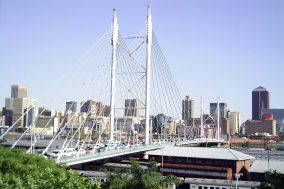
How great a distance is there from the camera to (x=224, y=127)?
550 feet

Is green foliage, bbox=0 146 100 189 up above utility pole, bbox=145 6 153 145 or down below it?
below

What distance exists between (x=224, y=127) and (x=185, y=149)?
123858 mm

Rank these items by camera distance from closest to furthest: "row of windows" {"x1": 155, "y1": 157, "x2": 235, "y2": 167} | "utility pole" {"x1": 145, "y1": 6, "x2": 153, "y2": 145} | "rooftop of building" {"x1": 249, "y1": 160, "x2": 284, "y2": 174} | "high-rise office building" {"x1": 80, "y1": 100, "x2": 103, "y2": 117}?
1. "rooftop of building" {"x1": 249, "y1": 160, "x2": 284, "y2": 174}
2. "row of windows" {"x1": 155, "y1": 157, "x2": 235, "y2": 167}
3. "high-rise office building" {"x1": 80, "y1": 100, "x2": 103, "y2": 117}
4. "utility pole" {"x1": 145, "y1": 6, "x2": 153, "y2": 145}

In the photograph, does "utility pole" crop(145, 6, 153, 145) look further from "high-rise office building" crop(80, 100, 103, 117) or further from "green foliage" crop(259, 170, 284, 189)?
"green foliage" crop(259, 170, 284, 189)

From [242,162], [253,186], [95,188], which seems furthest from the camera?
[242,162]

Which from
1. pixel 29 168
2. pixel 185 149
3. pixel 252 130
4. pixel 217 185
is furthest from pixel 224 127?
pixel 29 168

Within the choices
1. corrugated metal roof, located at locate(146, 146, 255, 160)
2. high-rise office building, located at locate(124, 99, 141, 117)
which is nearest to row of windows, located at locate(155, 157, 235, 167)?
corrugated metal roof, located at locate(146, 146, 255, 160)

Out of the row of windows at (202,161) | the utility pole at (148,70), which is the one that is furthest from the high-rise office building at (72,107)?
the row of windows at (202,161)

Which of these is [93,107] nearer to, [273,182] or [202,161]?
[202,161]

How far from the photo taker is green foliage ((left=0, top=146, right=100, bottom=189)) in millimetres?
14938

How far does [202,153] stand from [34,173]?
27912 mm

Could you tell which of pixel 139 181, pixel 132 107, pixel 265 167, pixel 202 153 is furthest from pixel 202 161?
pixel 139 181

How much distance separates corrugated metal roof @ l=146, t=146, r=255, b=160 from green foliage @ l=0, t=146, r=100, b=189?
20568 millimetres

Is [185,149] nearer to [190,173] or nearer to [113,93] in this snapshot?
[190,173]
